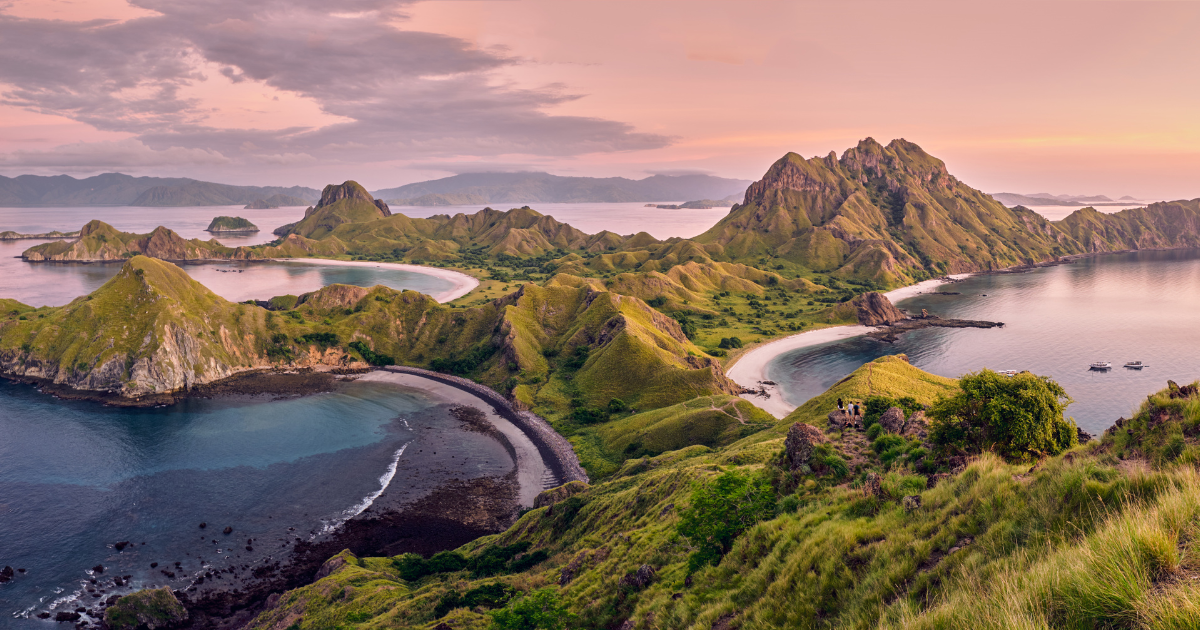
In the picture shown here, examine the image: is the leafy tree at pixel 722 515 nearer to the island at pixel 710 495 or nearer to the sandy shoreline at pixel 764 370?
the island at pixel 710 495

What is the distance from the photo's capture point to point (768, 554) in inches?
1024

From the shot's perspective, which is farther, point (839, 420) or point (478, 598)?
point (478, 598)

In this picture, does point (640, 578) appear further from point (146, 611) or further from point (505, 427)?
point (505, 427)

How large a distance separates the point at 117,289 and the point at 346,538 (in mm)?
132451

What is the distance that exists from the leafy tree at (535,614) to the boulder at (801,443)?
1998 centimetres

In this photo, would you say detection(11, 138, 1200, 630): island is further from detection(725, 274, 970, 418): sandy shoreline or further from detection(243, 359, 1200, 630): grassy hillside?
detection(725, 274, 970, 418): sandy shoreline

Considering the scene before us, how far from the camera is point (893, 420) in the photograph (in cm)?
4006

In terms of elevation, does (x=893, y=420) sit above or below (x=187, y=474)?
above

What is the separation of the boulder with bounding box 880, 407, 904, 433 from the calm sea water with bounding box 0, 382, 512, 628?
255 ft

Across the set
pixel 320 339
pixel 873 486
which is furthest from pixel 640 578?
pixel 320 339

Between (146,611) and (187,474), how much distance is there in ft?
137

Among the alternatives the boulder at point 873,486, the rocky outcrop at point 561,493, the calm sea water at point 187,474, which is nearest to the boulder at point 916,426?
the boulder at point 873,486

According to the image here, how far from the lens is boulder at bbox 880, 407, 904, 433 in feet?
129

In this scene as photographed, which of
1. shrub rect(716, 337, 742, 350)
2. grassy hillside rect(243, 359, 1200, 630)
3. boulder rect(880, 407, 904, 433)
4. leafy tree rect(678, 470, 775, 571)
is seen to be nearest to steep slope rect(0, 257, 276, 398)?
grassy hillside rect(243, 359, 1200, 630)
